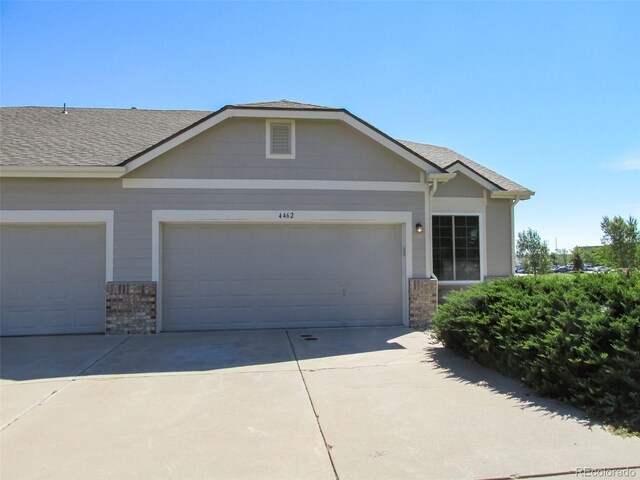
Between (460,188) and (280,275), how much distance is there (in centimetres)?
558

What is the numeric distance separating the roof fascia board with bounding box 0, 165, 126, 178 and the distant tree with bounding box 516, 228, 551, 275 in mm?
26129

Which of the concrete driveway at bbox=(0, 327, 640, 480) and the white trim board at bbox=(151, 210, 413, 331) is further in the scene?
the white trim board at bbox=(151, 210, 413, 331)

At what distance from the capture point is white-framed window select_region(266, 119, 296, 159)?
9781 millimetres

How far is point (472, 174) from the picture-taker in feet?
38.1

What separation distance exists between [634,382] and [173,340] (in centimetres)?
747

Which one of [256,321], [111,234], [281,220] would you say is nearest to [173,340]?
[256,321]

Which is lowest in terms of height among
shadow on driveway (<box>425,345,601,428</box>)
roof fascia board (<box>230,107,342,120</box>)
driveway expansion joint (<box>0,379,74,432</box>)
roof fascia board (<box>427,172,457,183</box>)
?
driveway expansion joint (<box>0,379,74,432</box>)

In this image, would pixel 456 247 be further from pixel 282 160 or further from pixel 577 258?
pixel 577 258

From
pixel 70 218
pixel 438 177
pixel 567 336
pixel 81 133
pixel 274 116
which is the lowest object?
pixel 567 336

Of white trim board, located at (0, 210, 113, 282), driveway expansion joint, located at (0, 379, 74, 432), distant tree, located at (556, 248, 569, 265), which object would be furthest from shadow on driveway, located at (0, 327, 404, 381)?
distant tree, located at (556, 248, 569, 265)

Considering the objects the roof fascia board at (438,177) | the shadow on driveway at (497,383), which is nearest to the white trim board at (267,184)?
the roof fascia board at (438,177)

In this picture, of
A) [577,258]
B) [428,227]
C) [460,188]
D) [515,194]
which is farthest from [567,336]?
[577,258]

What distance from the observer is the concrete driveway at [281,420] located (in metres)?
3.57

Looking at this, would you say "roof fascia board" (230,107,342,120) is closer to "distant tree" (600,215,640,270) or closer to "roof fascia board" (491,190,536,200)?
"roof fascia board" (491,190,536,200)
